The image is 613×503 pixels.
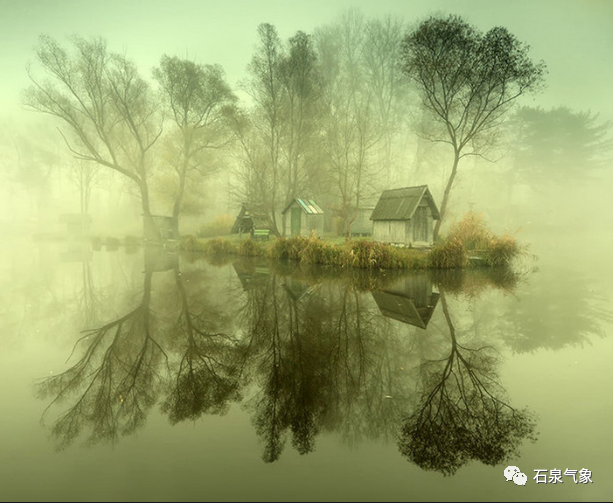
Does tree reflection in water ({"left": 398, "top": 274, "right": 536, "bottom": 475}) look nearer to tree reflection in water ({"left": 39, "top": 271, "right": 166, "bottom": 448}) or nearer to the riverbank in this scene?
tree reflection in water ({"left": 39, "top": 271, "right": 166, "bottom": 448})

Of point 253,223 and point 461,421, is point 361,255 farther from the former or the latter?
point 253,223

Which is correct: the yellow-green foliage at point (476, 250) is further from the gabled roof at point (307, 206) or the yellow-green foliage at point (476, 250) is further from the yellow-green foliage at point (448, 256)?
the gabled roof at point (307, 206)

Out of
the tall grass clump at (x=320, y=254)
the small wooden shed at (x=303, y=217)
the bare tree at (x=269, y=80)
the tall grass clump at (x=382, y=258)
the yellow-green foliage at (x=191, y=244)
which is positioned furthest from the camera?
the yellow-green foliage at (x=191, y=244)

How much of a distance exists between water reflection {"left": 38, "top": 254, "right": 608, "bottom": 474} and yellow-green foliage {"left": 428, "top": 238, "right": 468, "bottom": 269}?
706 cm

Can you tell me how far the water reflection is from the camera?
4.09 meters

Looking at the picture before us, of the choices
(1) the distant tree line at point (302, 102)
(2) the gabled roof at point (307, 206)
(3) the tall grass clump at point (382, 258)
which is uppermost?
(1) the distant tree line at point (302, 102)

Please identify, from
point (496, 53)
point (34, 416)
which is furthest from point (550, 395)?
point (496, 53)

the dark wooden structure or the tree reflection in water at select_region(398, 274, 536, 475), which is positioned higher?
the dark wooden structure

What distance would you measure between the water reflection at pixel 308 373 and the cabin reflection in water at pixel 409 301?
8 cm

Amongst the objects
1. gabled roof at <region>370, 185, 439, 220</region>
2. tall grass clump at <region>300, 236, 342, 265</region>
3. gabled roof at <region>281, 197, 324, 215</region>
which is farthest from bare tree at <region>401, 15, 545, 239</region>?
Answer: gabled roof at <region>281, 197, 324, 215</region>

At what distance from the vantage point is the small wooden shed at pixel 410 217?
22.5 meters

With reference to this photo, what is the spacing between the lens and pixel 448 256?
59.0 feet

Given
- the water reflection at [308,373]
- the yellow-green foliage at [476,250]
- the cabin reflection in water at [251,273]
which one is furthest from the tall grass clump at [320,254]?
the water reflection at [308,373]

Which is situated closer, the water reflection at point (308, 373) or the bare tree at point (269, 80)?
the water reflection at point (308, 373)
